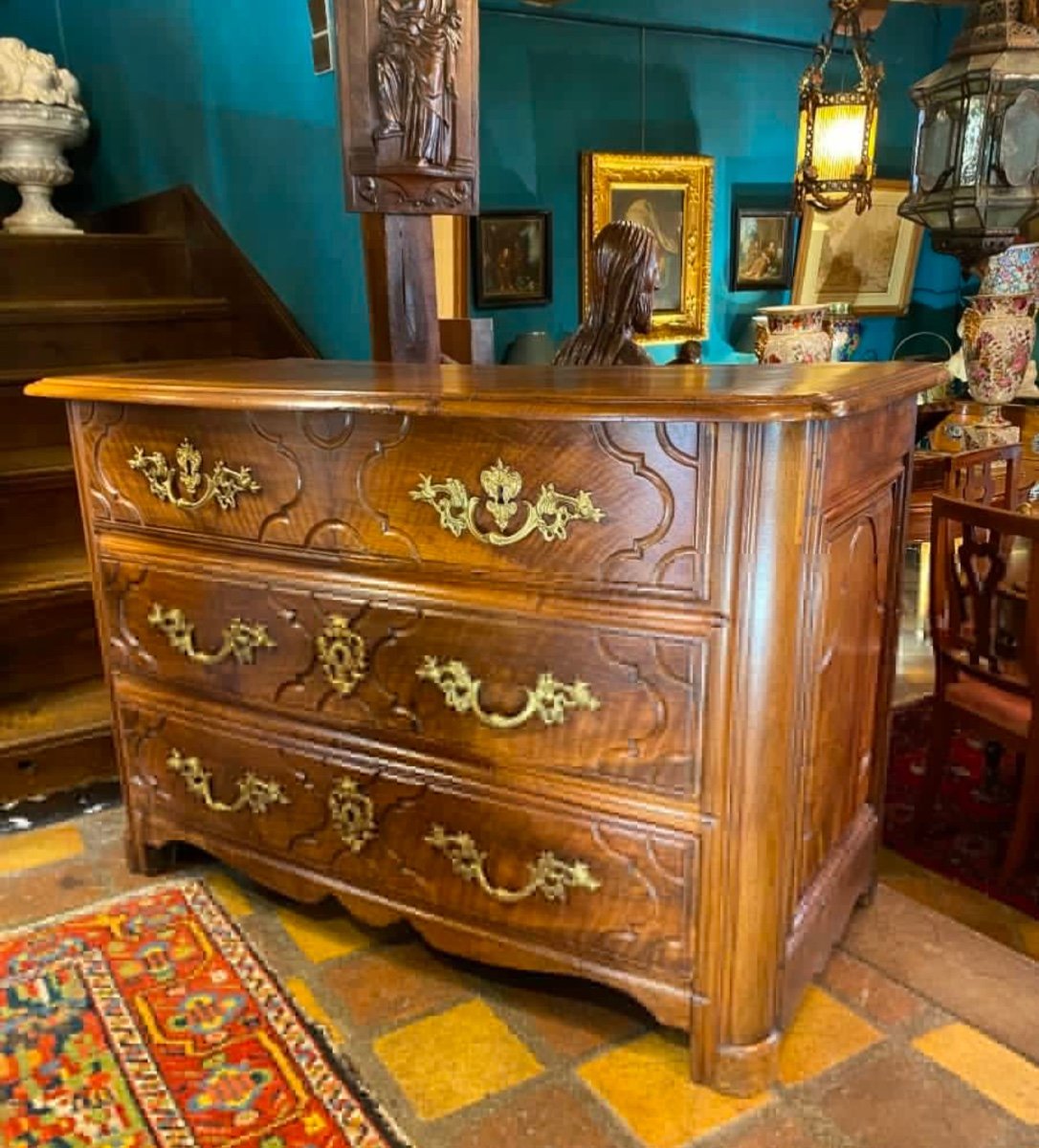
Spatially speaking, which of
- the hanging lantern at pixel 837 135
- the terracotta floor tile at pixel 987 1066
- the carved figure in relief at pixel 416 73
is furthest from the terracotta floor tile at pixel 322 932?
the hanging lantern at pixel 837 135

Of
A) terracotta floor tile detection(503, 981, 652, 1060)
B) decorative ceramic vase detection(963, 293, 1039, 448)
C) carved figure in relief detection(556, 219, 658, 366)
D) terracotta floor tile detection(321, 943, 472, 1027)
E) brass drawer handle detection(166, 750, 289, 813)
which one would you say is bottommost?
terracotta floor tile detection(321, 943, 472, 1027)

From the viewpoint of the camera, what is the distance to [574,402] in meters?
1.22

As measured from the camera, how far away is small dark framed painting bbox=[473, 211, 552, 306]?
3.67 m

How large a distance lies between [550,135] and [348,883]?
10.0ft

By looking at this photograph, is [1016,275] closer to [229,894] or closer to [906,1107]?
[906,1107]

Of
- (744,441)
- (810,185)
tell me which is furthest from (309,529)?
(810,185)

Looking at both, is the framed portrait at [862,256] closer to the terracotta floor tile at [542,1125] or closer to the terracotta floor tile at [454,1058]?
the terracotta floor tile at [454,1058]

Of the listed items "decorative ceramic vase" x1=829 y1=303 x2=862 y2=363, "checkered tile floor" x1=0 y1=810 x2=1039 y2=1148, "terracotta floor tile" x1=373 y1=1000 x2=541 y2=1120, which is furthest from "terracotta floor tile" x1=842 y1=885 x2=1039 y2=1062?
"decorative ceramic vase" x1=829 y1=303 x2=862 y2=363

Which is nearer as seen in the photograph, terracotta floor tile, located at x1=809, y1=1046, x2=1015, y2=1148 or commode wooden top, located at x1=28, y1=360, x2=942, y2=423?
commode wooden top, located at x1=28, y1=360, x2=942, y2=423

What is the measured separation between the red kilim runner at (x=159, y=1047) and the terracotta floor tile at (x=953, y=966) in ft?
2.82

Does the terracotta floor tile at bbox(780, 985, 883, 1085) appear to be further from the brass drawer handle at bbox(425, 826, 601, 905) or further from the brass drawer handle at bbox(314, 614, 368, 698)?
the brass drawer handle at bbox(314, 614, 368, 698)

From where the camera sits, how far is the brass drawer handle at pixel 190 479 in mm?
1570

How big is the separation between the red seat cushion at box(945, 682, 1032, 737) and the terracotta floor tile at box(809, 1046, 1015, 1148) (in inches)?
49.8

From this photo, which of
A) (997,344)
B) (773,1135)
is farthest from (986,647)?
(997,344)
